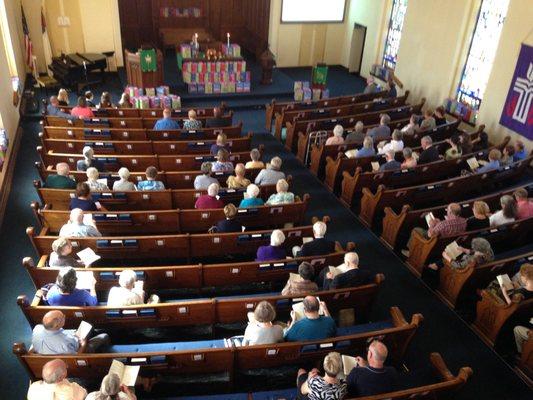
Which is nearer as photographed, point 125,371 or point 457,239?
point 125,371

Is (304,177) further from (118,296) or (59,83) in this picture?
(59,83)

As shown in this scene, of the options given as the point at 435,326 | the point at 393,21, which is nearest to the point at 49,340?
the point at 435,326

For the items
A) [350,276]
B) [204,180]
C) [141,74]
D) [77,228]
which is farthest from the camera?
[141,74]

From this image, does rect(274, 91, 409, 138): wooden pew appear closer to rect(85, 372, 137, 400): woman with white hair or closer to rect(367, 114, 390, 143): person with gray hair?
rect(367, 114, 390, 143): person with gray hair

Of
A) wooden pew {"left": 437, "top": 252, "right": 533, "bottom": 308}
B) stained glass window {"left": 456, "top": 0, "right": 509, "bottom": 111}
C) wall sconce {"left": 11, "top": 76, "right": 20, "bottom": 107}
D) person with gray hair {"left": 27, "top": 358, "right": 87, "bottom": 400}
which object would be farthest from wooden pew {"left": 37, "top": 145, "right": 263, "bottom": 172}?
stained glass window {"left": 456, "top": 0, "right": 509, "bottom": 111}

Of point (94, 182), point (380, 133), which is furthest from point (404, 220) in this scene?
point (94, 182)

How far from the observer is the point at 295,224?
236 inches

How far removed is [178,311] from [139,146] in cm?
392

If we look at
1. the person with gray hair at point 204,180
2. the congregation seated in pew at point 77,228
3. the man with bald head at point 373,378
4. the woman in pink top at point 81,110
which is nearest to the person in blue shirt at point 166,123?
the woman in pink top at point 81,110

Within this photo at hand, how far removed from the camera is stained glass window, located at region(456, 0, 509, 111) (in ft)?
30.2

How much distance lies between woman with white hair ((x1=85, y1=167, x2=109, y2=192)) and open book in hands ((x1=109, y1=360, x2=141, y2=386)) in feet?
9.27

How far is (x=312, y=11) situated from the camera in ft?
44.5

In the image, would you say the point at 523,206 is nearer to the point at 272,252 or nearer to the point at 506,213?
the point at 506,213

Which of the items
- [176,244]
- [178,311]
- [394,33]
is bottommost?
[176,244]
